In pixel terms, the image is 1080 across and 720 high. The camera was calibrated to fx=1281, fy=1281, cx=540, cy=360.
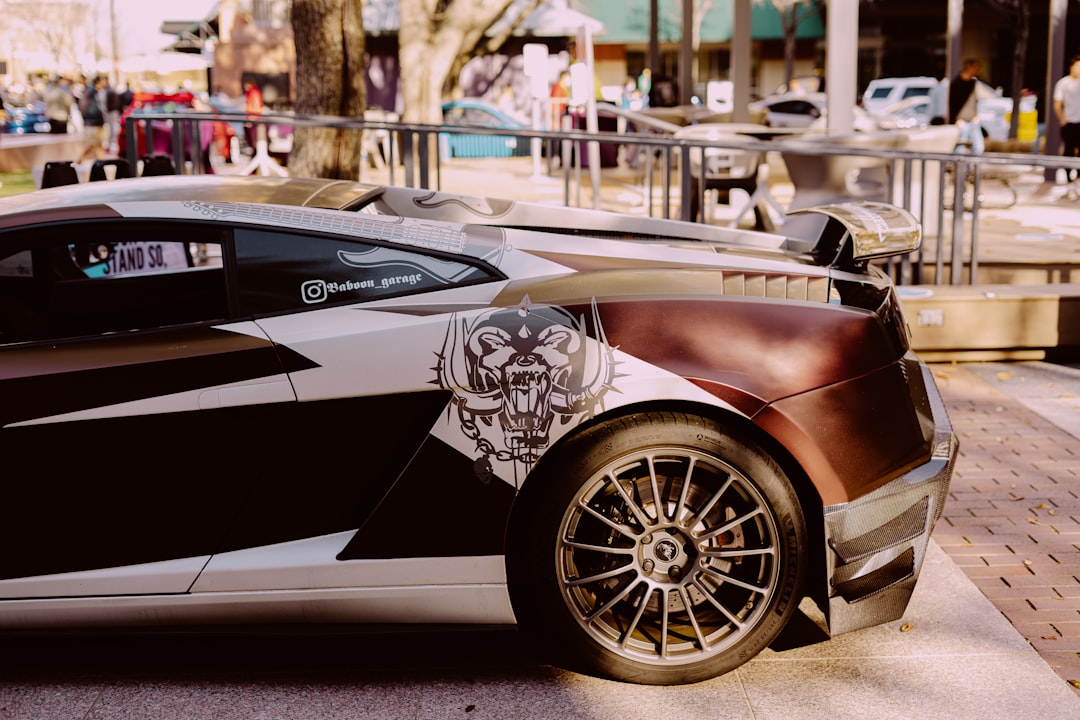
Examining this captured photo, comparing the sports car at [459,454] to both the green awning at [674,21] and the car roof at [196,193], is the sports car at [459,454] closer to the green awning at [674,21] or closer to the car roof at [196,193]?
the car roof at [196,193]

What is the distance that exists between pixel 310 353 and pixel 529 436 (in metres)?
0.61

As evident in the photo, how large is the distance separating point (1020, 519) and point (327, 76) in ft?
28.0

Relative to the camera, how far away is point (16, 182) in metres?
22.8

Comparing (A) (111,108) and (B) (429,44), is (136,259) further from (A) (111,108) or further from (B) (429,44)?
(A) (111,108)

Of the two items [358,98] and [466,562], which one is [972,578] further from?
[358,98]

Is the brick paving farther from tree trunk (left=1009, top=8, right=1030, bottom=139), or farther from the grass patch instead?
tree trunk (left=1009, top=8, right=1030, bottom=139)

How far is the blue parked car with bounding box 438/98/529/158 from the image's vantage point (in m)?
22.0

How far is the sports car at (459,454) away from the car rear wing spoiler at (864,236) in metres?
0.31

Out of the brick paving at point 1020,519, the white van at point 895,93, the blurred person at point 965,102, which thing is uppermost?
the white van at point 895,93

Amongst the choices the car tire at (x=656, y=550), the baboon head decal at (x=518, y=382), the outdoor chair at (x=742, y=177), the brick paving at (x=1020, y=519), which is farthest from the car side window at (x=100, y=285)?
the outdoor chair at (x=742, y=177)

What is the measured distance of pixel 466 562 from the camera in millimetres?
3387

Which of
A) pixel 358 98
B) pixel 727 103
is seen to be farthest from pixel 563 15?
pixel 358 98

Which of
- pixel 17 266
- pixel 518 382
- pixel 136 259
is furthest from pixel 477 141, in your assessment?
pixel 518 382

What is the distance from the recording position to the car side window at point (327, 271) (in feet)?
11.3
